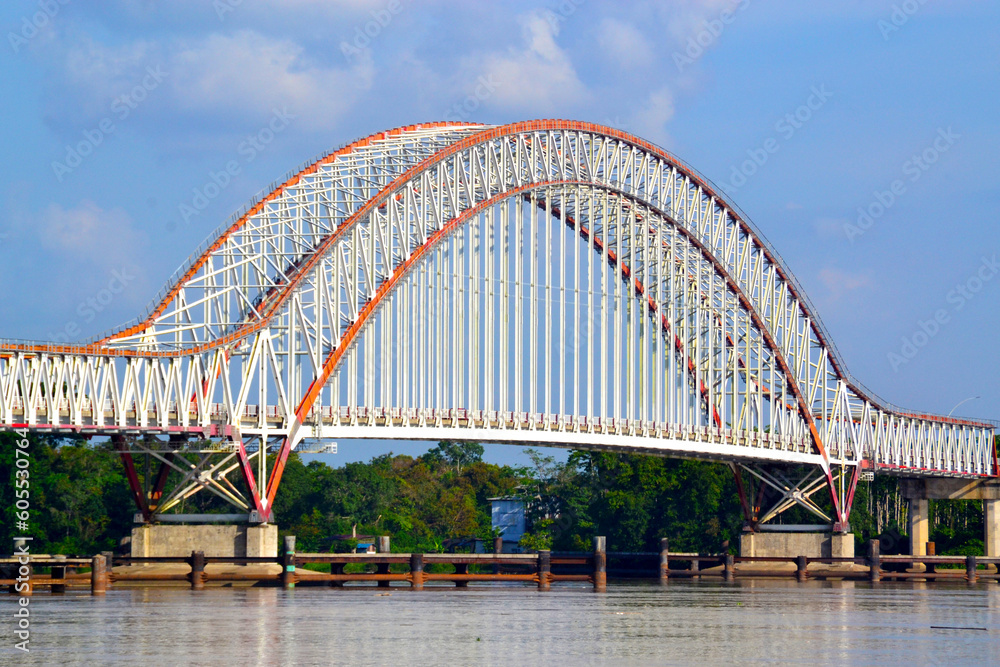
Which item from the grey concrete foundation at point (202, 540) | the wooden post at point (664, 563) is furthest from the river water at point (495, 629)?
the wooden post at point (664, 563)

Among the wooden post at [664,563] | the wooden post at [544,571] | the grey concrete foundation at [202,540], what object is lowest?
the wooden post at [664,563]

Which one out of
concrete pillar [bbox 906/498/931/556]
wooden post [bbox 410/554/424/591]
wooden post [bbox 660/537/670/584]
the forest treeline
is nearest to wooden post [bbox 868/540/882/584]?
wooden post [bbox 660/537/670/584]

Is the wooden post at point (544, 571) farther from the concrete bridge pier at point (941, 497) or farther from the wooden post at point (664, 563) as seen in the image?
the concrete bridge pier at point (941, 497)

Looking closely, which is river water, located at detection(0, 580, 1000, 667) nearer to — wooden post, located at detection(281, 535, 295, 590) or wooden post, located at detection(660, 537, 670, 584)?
wooden post, located at detection(281, 535, 295, 590)

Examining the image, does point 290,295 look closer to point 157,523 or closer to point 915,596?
point 157,523

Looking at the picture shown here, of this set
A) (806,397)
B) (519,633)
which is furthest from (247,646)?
(806,397)

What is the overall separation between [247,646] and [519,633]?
28.1 ft

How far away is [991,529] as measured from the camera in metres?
116

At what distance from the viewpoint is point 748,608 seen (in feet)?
189

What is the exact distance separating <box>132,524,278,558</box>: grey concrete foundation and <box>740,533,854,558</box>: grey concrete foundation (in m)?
42.5

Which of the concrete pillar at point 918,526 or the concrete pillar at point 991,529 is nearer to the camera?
the concrete pillar at point 991,529

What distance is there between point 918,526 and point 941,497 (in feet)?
22.9

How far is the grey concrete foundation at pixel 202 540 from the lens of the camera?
73938mm

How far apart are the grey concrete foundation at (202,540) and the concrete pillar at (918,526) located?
55810mm
